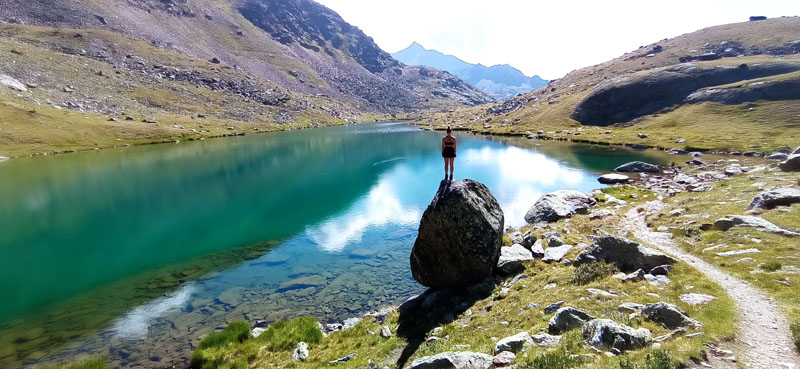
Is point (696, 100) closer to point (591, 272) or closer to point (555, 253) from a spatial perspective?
point (555, 253)

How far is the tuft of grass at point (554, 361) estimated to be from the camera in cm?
902

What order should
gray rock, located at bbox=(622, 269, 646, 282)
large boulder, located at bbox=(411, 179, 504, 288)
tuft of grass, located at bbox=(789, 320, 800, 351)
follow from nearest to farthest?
tuft of grass, located at bbox=(789, 320, 800, 351), gray rock, located at bbox=(622, 269, 646, 282), large boulder, located at bbox=(411, 179, 504, 288)

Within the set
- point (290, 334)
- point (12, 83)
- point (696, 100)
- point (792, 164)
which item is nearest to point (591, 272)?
point (290, 334)

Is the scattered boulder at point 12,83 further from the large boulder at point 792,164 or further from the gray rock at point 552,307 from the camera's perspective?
the large boulder at point 792,164

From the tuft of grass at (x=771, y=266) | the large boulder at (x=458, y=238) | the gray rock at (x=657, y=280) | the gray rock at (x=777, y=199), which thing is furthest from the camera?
the gray rock at (x=777, y=199)

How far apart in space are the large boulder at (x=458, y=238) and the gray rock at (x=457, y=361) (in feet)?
29.3

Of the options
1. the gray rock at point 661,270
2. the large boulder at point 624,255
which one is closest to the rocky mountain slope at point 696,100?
the large boulder at point 624,255

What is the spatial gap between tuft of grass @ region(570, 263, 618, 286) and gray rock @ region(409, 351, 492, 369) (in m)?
8.33

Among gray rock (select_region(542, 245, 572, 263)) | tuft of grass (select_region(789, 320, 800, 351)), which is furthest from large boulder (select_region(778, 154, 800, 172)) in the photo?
tuft of grass (select_region(789, 320, 800, 351))

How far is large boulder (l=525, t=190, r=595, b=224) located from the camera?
35.5 m

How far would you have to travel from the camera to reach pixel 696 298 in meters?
12.9

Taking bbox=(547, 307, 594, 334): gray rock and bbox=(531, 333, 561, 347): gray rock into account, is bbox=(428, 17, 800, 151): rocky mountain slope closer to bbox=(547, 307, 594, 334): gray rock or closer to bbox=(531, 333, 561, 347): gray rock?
bbox=(547, 307, 594, 334): gray rock

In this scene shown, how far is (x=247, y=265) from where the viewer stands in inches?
1174

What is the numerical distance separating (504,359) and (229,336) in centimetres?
1560
